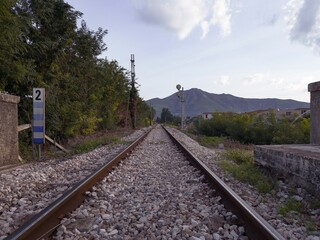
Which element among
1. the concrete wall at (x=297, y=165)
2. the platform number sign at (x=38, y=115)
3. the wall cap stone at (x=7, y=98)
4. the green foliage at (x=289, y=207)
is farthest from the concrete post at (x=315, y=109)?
the wall cap stone at (x=7, y=98)

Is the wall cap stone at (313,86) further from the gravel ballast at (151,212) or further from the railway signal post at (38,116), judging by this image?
the railway signal post at (38,116)

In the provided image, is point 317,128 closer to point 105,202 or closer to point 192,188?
point 192,188

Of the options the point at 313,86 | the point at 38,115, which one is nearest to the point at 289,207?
the point at 313,86

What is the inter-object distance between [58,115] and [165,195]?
13136 mm

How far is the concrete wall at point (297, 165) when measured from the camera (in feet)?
19.0

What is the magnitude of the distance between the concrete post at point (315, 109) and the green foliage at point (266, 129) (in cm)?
910

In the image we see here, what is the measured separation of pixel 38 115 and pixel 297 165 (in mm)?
7713

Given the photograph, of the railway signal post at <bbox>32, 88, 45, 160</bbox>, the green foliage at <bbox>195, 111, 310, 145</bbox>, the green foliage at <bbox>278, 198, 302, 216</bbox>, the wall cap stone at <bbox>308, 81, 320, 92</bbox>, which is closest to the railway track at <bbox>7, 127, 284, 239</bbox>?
the green foliage at <bbox>278, 198, 302, 216</bbox>

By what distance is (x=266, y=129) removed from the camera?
2233cm

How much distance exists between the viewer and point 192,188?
6.59 m

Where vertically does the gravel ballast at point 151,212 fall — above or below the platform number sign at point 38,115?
below

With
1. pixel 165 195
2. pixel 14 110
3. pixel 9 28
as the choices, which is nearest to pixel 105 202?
pixel 165 195

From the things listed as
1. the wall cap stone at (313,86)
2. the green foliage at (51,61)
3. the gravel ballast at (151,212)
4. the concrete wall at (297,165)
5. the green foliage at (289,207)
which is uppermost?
the green foliage at (51,61)

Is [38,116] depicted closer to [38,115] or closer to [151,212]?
[38,115]
